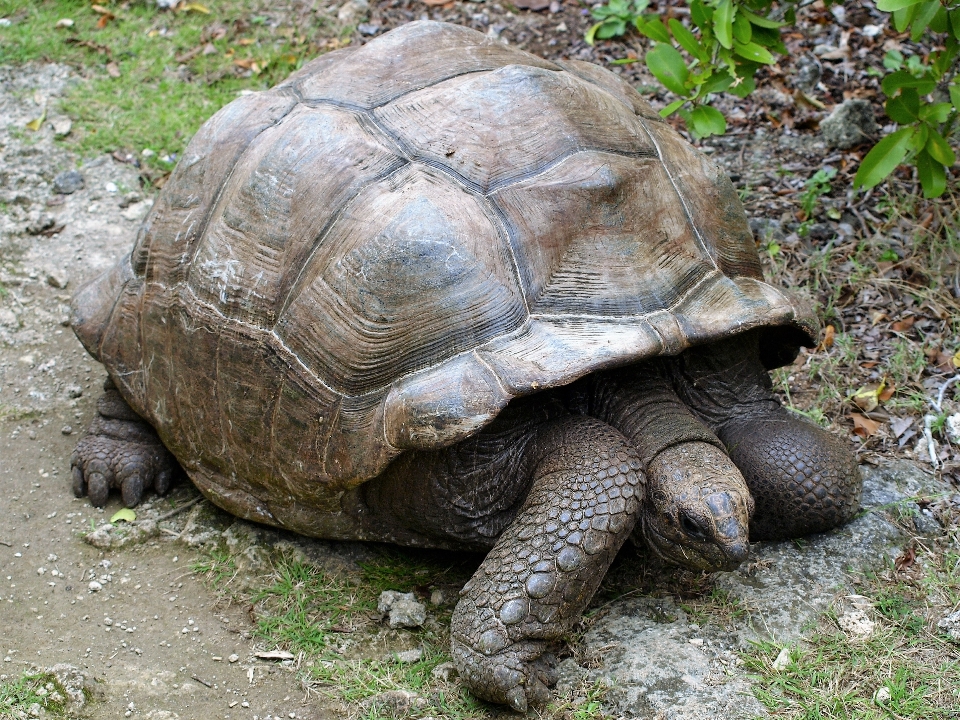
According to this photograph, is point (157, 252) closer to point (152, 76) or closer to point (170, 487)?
point (170, 487)

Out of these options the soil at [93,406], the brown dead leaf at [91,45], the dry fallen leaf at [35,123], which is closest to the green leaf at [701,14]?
the soil at [93,406]

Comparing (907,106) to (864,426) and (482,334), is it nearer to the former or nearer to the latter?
(864,426)

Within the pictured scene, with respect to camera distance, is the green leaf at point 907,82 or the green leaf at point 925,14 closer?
the green leaf at point 925,14

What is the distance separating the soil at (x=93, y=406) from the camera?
3281 mm

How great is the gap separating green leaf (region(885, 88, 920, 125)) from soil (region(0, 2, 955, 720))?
93 centimetres

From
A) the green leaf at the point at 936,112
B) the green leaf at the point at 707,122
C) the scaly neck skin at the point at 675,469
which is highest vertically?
the green leaf at the point at 936,112

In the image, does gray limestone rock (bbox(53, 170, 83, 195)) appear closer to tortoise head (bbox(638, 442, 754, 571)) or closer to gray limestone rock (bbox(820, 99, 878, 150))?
tortoise head (bbox(638, 442, 754, 571))

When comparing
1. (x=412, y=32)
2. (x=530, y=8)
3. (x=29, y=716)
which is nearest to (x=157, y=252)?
(x=412, y=32)

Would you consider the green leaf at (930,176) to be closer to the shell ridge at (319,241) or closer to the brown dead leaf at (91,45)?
the shell ridge at (319,241)

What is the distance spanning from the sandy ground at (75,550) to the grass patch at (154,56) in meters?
0.49

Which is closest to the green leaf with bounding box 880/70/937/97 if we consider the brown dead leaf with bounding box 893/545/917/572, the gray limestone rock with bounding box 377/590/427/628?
the brown dead leaf with bounding box 893/545/917/572

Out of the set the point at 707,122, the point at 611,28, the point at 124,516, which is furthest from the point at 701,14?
the point at 124,516

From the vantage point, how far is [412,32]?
3.80m

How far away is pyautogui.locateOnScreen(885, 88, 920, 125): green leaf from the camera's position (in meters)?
4.27
